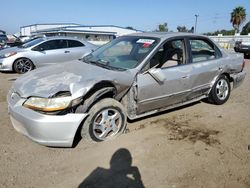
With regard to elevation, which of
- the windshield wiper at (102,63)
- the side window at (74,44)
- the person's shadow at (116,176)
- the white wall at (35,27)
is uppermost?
the white wall at (35,27)

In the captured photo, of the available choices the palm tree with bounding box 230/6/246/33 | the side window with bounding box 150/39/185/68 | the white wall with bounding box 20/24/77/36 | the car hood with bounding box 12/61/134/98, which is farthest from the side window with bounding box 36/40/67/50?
the palm tree with bounding box 230/6/246/33

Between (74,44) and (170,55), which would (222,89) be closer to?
(170,55)

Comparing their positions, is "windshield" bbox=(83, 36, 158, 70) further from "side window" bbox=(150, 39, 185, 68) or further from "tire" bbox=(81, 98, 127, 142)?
"tire" bbox=(81, 98, 127, 142)

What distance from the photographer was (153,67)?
4270 mm

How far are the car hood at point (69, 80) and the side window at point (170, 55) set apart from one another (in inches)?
27.1

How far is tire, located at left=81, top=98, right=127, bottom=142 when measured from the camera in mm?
3559

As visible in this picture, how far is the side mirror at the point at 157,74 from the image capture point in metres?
4.04

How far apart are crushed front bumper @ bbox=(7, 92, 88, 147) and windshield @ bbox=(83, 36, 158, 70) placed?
1275mm

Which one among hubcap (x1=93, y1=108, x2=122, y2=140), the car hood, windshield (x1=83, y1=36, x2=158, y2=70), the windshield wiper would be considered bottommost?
hubcap (x1=93, y1=108, x2=122, y2=140)

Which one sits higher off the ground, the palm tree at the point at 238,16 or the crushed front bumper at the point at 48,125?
the palm tree at the point at 238,16

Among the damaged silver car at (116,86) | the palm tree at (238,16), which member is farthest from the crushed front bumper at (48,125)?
the palm tree at (238,16)

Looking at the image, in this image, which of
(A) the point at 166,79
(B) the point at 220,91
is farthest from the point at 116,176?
(B) the point at 220,91

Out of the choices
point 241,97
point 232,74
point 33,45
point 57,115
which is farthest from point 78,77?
point 33,45

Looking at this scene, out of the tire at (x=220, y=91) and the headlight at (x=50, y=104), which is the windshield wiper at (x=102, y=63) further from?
the tire at (x=220, y=91)
